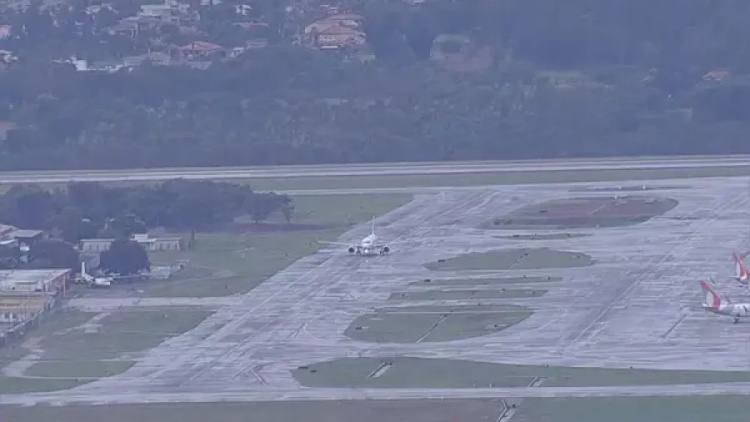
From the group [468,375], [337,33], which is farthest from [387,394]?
[337,33]

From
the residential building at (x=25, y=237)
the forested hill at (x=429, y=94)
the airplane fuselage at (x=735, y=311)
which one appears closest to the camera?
the airplane fuselage at (x=735, y=311)

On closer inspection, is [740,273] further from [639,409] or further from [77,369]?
[77,369]

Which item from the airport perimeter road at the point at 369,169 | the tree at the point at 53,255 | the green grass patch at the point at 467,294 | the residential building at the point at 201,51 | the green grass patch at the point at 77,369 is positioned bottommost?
the airport perimeter road at the point at 369,169

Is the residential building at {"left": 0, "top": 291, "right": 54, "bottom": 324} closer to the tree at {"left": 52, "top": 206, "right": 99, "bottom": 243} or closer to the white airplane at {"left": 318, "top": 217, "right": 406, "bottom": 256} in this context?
the white airplane at {"left": 318, "top": 217, "right": 406, "bottom": 256}

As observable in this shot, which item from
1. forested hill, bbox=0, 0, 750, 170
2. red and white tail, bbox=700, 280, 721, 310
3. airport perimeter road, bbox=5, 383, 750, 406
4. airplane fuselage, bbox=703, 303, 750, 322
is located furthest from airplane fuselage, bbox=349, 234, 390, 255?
Result: forested hill, bbox=0, 0, 750, 170

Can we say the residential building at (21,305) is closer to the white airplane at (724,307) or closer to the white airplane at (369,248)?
the white airplane at (369,248)

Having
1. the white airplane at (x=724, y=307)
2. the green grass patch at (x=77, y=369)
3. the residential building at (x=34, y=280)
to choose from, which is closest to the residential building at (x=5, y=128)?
the residential building at (x=34, y=280)

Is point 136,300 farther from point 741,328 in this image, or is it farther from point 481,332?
point 741,328

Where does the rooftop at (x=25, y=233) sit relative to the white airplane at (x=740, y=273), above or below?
below
